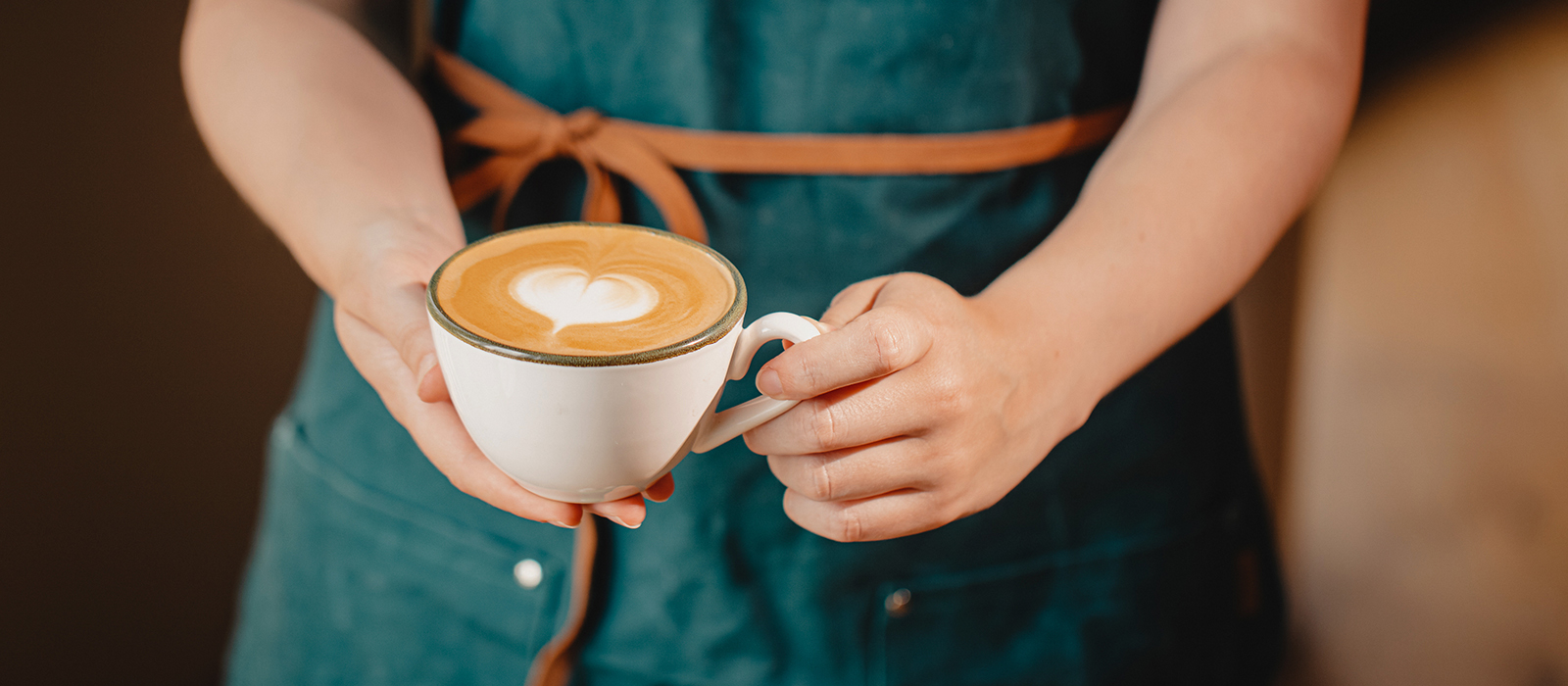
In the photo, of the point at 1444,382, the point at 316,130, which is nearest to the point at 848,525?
the point at 316,130

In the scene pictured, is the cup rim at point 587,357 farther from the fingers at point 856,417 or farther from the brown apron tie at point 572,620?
the brown apron tie at point 572,620

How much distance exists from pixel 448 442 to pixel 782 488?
32 cm

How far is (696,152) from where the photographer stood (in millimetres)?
754

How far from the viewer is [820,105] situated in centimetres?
75

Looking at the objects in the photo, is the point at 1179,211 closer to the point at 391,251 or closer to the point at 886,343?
the point at 886,343

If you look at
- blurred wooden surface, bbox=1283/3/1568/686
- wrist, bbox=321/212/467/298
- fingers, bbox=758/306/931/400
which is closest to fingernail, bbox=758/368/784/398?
fingers, bbox=758/306/931/400

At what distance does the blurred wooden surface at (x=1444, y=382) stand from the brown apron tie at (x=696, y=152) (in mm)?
600

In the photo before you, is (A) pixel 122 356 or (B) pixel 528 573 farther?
(A) pixel 122 356

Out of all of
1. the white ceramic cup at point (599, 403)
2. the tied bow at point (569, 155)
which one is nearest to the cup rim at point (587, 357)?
the white ceramic cup at point (599, 403)

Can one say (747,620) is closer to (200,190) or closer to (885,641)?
(885,641)

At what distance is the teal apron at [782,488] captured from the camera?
76cm

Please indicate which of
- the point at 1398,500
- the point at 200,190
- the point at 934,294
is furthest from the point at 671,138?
the point at 1398,500

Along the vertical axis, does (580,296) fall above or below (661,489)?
above

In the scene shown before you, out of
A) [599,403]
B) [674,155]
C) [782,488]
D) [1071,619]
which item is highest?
[674,155]
